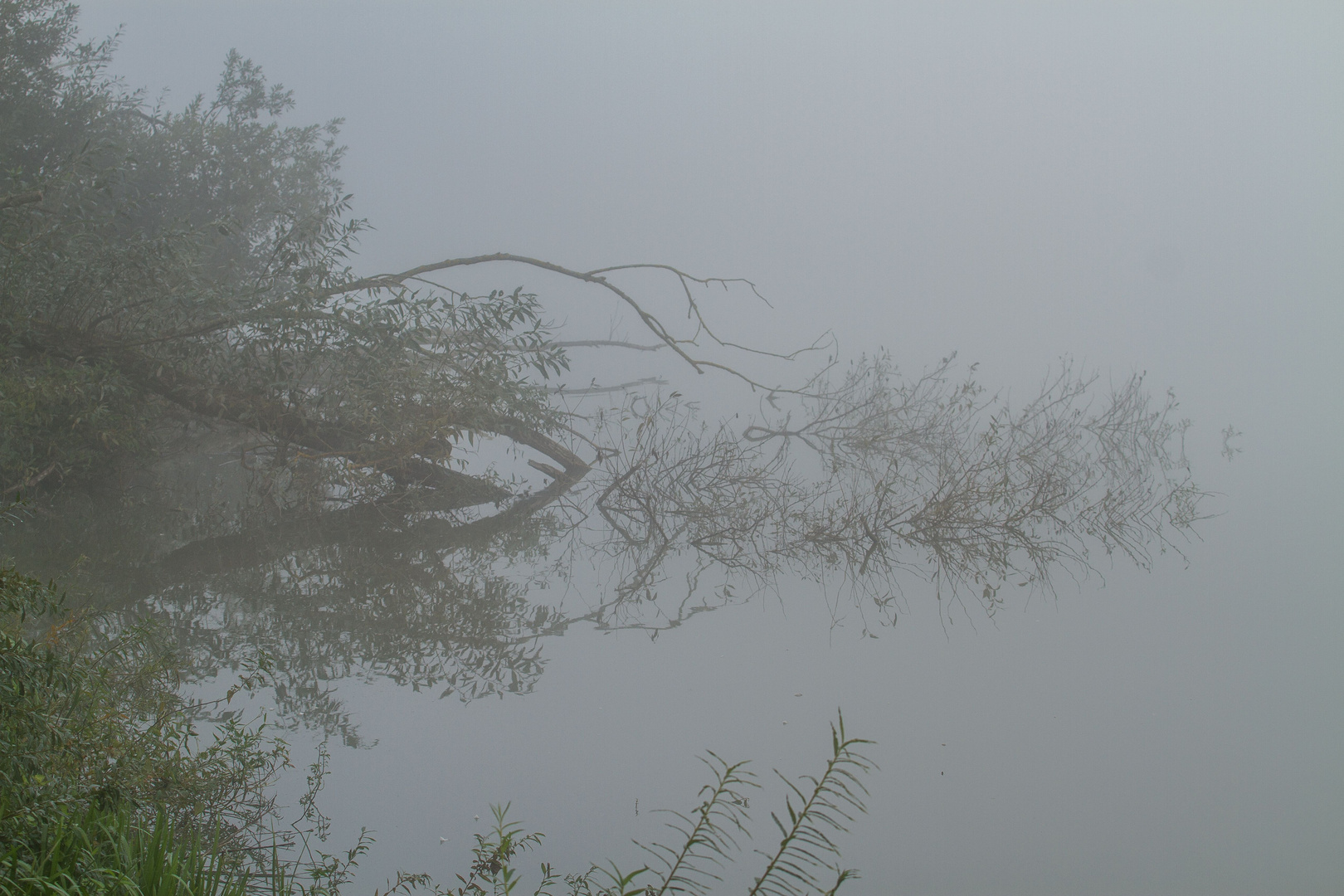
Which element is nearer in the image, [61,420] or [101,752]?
[101,752]

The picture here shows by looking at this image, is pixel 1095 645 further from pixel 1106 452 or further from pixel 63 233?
pixel 63 233

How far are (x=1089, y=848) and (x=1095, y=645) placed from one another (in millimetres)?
1128

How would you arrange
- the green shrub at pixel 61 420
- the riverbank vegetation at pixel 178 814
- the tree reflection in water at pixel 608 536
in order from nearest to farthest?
the riverbank vegetation at pixel 178 814
the tree reflection in water at pixel 608 536
the green shrub at pixel 61 420

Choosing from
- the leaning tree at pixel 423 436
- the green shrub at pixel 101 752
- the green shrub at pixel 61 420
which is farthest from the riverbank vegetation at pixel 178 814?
the green shrub at pixel 61 420

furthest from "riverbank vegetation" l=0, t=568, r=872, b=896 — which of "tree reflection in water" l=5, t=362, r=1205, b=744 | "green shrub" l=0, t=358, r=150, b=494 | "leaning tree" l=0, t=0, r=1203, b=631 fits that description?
"green shrub" l=0, t=358, r=150, b=494

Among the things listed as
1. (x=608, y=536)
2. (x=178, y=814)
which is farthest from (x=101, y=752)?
(x=608, y=536)

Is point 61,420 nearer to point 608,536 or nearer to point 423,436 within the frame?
point 423,436

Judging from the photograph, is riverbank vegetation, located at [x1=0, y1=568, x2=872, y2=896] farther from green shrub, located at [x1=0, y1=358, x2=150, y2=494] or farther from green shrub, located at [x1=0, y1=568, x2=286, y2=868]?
green shrub, located at [x1=0, y1=358, x2=150, y2=494]

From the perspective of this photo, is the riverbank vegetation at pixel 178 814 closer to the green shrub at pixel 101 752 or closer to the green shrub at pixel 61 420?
the green shrub at pixel 101 752

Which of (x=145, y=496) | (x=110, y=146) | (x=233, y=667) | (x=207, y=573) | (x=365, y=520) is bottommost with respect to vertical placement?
(x=233, y=667)

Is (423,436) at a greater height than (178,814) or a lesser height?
greater

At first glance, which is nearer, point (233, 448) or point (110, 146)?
point (110, 146)

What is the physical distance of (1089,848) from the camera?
1.59 meters

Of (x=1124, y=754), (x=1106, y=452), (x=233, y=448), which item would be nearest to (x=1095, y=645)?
(x=1124, y=754)
